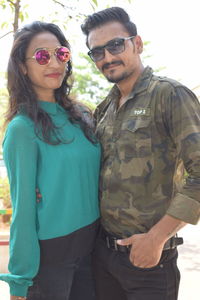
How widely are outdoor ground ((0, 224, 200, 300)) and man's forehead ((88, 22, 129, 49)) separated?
9.92 feet

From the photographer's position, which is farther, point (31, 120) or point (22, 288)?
point (31, 120)

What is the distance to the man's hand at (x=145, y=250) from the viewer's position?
5.69 feet

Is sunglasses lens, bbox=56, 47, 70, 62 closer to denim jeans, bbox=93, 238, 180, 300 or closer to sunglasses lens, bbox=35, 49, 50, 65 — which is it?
sunglasses lens, bbox=35, 49, 50, 65

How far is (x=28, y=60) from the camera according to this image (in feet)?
7.00

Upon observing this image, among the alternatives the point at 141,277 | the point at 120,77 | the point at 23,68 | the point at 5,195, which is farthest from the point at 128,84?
the point at 5,195

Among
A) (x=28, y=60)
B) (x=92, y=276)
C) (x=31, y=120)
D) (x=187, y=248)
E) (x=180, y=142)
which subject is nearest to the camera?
(x=180, y=142)

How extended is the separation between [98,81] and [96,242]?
26129mm

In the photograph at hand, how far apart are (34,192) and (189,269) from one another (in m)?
3.63

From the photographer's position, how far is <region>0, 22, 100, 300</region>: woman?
6.05 ft

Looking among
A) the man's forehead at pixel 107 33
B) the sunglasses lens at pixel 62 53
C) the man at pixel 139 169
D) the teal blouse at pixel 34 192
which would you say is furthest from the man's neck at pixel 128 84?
the teal blouse at pixel 34 192

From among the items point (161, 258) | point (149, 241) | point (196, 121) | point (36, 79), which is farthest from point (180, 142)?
point (36, 79)

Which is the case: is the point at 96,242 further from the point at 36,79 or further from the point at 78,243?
the point at 36,79

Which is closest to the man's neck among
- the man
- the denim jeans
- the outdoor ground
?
the man

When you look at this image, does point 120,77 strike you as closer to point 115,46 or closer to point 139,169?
point 115,46
